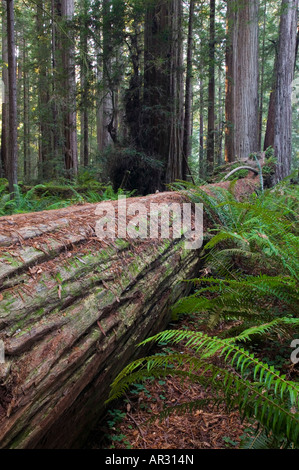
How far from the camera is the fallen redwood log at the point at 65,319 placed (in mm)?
1150

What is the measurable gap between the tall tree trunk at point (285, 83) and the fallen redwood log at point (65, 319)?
7853 mm

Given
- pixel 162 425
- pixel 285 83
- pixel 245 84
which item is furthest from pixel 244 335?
pixel 245 84

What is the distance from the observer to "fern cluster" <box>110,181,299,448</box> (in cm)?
123

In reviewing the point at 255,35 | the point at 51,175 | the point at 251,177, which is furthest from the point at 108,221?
the point at 255,35

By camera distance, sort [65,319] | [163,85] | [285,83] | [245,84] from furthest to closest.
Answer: [245,84]
[285,83]
[163,85]
[65,319]

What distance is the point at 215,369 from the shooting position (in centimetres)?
133

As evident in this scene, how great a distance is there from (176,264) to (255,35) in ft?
33.4

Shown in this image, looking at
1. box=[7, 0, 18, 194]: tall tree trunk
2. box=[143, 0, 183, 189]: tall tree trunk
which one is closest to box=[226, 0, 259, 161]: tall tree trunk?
box=[143, 0, 183, 189]: tall tree trunk

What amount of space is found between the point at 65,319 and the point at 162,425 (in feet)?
2.67

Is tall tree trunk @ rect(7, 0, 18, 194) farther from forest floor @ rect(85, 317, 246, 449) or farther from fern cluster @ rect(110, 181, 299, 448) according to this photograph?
forest floor @ rect(85, 317, 246, 449)

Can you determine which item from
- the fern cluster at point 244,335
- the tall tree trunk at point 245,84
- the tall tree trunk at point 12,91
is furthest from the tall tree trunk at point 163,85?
the fern cluster at point 244,335

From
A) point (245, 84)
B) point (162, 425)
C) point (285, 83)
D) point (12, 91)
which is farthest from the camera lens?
point (245, 84)

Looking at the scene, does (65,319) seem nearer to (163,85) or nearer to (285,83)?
(163,85)

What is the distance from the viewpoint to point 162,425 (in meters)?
1.65
